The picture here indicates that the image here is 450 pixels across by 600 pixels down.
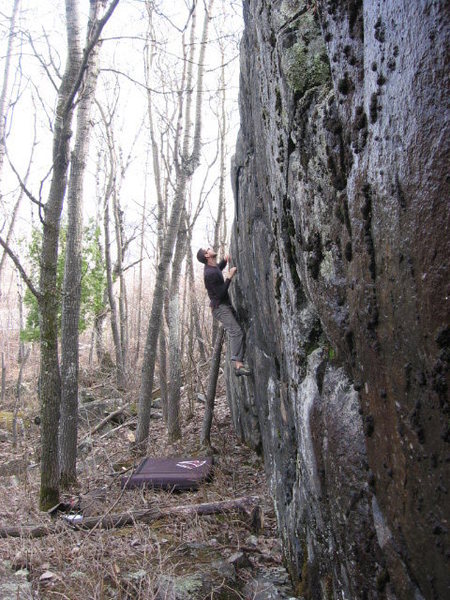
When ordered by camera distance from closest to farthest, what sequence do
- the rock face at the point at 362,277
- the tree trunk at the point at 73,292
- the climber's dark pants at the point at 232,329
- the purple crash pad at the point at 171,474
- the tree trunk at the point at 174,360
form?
the rock face at the point at 362,277, the purple crash pad at the point at 171,474, the tree trunk at the point at 73,292, the climber's dark pants at the point at 232,329, the tree trunk at the point at 174,360

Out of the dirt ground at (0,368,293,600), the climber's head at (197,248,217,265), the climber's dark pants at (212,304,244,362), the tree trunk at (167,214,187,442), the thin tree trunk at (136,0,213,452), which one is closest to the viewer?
the dirt ground at (0,368,293,600)

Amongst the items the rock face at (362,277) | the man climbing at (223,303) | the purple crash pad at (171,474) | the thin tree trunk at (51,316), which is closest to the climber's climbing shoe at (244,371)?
the man climbing at (223,303)

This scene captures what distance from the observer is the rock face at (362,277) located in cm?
215

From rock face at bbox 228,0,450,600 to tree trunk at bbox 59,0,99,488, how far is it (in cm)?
391

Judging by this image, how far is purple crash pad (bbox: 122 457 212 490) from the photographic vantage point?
22.6 feet

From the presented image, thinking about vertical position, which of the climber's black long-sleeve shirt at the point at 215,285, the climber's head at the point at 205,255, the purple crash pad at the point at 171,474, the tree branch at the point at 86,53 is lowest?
the purple crash pad at the point at 171,474

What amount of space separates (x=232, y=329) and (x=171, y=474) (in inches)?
91.2

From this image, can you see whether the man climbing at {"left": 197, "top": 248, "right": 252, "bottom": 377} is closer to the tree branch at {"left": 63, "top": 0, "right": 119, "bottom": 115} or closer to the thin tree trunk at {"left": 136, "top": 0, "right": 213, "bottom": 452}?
the thin tree trunk at {"left": 136, "top": 0, "right": 213, "bottom": 452}

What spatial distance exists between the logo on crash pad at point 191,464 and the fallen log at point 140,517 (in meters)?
1.58

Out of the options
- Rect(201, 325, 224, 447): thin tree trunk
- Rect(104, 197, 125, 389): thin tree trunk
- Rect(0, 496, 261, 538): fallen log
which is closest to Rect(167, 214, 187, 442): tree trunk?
Rect(201, 325, 224, 447): thin tree trunk

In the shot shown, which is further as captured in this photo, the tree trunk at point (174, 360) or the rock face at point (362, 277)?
the tree trunk at point (174, 360)

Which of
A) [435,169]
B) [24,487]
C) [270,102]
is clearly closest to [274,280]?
[270,102]

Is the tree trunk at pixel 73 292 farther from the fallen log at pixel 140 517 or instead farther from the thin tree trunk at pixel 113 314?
the thin tree trunk at pixel 113 314

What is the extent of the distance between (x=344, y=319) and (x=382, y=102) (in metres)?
1.12
